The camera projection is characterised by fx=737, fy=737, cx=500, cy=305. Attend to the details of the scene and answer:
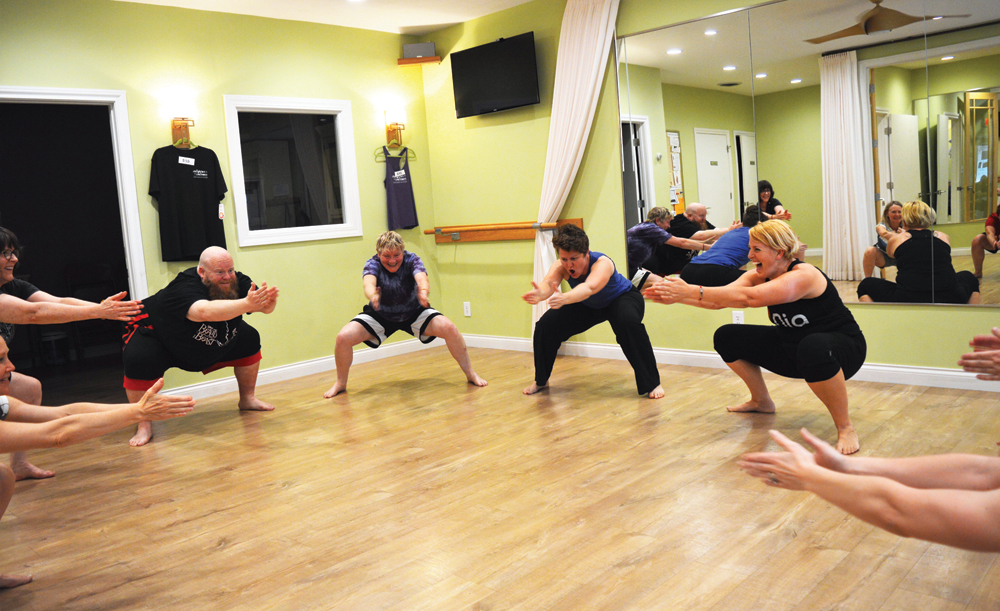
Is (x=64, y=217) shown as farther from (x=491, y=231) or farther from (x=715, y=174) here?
(x=715, y=174)

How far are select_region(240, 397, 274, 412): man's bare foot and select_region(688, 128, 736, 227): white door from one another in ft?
9.96

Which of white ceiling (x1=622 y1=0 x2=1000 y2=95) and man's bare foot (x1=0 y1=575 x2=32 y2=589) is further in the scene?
white ceiling (x1=622 y1=0 x2=1000 y2=95)

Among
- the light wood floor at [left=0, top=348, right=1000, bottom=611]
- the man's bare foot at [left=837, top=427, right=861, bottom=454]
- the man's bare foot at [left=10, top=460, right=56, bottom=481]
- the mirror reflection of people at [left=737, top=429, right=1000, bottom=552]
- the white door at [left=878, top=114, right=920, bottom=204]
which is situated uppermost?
the white door at [left=878, top=114, right=920, bottom=204]

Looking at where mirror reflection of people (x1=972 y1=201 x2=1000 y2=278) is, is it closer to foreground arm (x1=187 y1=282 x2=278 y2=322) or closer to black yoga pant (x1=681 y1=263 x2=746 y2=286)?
black yoga pant (x1=681 y1=263 x2=746 y2=286)

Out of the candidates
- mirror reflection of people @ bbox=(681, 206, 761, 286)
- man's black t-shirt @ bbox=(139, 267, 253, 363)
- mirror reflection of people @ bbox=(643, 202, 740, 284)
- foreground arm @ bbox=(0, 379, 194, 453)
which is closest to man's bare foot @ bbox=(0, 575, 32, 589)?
foreground arm @ bbox=(0, 379, 194, 453)

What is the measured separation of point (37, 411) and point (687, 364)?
3822mm

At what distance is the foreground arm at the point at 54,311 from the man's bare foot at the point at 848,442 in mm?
3058

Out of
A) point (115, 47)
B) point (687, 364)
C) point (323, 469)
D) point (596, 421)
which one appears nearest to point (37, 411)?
point (323, 469)

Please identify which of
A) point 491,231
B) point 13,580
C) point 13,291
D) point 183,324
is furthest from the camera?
point 491,231

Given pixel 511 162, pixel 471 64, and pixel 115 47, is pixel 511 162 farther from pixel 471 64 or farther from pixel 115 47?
pixel 115 47

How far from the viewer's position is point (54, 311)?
10.9ft

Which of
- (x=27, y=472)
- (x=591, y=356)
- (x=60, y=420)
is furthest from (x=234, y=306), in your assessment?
(x=591, y=356)

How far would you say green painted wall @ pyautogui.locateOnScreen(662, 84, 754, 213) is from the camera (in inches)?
180

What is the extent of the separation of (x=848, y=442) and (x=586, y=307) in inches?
70.4
